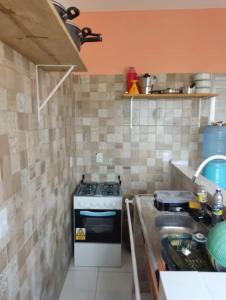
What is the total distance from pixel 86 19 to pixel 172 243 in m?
2.33

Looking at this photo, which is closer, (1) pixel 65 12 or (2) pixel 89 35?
(1) pixel 65 12

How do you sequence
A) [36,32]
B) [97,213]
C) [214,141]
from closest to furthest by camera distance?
[36,32], [97,213], [214,141]

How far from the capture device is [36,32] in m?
0.81

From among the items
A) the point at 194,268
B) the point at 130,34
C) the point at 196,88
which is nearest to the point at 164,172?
the point at 196,88

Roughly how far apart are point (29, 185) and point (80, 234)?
118 centimetres

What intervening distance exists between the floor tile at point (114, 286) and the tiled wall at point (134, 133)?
891 mm

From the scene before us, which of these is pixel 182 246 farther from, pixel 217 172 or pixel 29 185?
pixel 217 172

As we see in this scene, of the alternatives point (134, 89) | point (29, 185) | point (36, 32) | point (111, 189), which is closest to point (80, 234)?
point (111, 189)

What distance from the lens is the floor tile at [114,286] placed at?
1.89m

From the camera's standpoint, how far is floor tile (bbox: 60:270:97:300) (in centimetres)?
190

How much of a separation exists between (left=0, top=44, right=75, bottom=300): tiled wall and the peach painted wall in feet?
2.60

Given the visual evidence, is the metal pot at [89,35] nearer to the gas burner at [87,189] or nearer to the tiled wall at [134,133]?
the tiled wall at [134,133]

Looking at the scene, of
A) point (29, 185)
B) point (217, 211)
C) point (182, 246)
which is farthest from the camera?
point (29, 185)

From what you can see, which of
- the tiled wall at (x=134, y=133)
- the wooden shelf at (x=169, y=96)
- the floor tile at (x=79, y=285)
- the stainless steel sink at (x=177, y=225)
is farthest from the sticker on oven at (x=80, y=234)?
the wooden shelf at (x=169, y=96)
